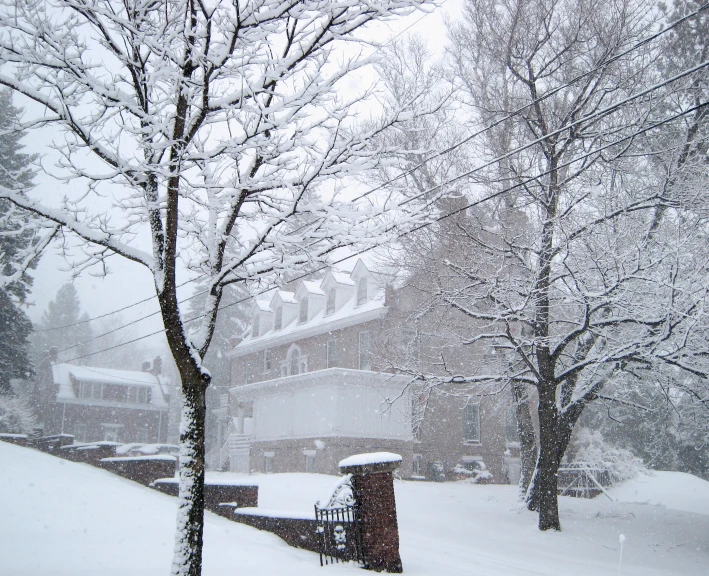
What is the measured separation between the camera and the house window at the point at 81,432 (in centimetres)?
4084

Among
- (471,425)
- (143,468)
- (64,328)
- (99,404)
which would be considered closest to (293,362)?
(471,425)

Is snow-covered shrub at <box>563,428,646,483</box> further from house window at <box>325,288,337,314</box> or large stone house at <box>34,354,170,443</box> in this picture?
large stone house at <box>34,354,170,443</box>

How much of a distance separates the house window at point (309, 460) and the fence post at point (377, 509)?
16357mm

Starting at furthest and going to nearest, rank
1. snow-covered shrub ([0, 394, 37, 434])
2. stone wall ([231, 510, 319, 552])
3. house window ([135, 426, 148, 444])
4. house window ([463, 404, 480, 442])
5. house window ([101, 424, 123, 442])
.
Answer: house window ([135, 426, 148, 444]), house window ([101, 424, 123, 442]), snow-covered shrub ([0, 394, 37, 434]), house window ([463, 404, 480, 442]), stone wall ([231, 510, 319, 552])

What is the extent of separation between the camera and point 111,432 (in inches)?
1676

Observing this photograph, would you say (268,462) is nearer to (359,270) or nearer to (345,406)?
(345,406)

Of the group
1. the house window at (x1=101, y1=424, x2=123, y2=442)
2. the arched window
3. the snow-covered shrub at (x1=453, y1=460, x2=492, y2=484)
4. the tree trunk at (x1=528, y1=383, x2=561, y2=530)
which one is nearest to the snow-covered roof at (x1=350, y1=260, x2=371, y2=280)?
the arched window

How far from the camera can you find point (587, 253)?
41.0ft

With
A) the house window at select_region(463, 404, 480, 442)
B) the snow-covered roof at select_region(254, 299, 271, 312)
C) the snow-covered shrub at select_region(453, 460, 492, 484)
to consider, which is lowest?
the snow-covered shrub at select_region(453, 460, 492, 484)

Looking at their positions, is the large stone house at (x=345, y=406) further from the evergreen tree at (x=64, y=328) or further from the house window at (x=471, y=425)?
the evergreen tree at (x=64, y=328)

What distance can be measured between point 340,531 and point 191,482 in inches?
151

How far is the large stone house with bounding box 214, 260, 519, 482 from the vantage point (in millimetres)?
23547

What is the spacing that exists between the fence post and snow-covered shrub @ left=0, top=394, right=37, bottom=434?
980 inches

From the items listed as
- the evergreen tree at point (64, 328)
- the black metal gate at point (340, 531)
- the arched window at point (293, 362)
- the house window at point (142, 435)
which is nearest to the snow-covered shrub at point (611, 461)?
the arched window at point (293, 362)
